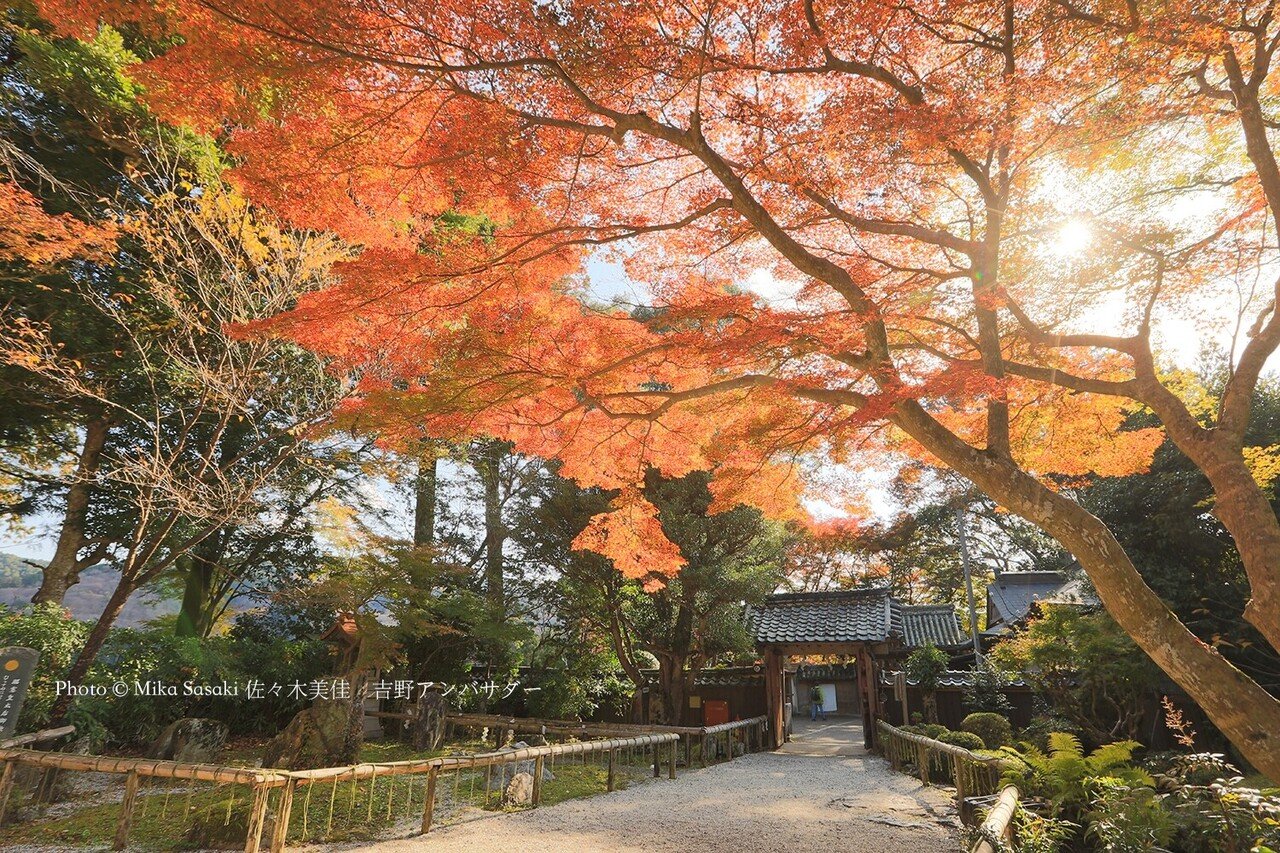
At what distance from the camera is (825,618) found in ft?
43.6

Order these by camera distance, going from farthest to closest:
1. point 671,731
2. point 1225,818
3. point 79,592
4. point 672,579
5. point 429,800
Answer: point 79,592 → point 672,579 → point 671,731 → point 429,800 → point 1225,818

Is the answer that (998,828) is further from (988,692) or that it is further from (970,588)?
(970,588)

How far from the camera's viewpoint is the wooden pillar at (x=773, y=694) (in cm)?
1287

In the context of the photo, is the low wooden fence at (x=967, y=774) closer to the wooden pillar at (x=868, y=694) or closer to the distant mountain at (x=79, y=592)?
the wooden pillar at (x=868, y=694)

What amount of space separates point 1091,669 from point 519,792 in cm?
800

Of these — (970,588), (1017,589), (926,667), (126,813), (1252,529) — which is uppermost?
(1017,589)

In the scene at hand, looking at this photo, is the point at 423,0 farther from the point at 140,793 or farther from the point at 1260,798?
the point at 140,793

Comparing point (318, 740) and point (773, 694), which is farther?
point (773, 694)

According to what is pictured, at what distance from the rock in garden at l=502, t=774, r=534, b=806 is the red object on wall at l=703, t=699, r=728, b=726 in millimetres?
7169

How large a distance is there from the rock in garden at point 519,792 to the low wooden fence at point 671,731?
312 centimetres

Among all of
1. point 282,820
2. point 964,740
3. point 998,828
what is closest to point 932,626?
point 964,740

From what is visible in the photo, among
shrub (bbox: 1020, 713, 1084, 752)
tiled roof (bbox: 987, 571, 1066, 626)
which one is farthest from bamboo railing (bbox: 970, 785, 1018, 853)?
tiled roof (bbox: 987, 571, 1066, 626)

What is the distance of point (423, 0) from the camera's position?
4.03 m

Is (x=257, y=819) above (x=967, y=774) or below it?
above
